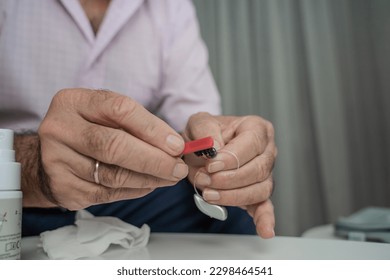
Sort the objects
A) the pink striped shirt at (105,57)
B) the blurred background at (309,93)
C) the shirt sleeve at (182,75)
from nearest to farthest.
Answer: the pink striped shirt at (105,57) < the shirt sleeve at (182,75) < the blurred background at (309,93)

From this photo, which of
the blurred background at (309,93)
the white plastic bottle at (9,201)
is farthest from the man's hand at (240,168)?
the blurred background at (309,93)

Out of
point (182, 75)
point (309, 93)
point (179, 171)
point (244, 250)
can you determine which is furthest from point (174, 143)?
point (309, 93)

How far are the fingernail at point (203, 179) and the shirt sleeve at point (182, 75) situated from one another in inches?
11.2

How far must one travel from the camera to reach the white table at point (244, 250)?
30cm

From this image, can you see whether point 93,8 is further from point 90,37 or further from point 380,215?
point 380,215

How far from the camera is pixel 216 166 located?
35 centimetres

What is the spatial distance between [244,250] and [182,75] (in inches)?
17.4

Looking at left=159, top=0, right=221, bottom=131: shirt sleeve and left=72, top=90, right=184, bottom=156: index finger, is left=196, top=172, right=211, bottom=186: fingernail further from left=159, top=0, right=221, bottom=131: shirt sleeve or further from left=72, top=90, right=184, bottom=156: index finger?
left=159, top=0, right=221, bottom=131: shirt sleeve

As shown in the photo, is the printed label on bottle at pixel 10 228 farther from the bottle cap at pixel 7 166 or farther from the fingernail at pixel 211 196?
the fingernail at pixel 211 196

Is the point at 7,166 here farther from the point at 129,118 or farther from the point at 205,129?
the point at 205,129

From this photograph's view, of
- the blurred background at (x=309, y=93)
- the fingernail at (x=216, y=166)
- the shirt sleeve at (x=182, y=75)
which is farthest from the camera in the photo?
the blurred background at (x=309, y=93)

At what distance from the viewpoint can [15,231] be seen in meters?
0.24

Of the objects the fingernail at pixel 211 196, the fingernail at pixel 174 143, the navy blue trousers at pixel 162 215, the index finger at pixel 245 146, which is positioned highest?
the fingernail at pixel 174 143
